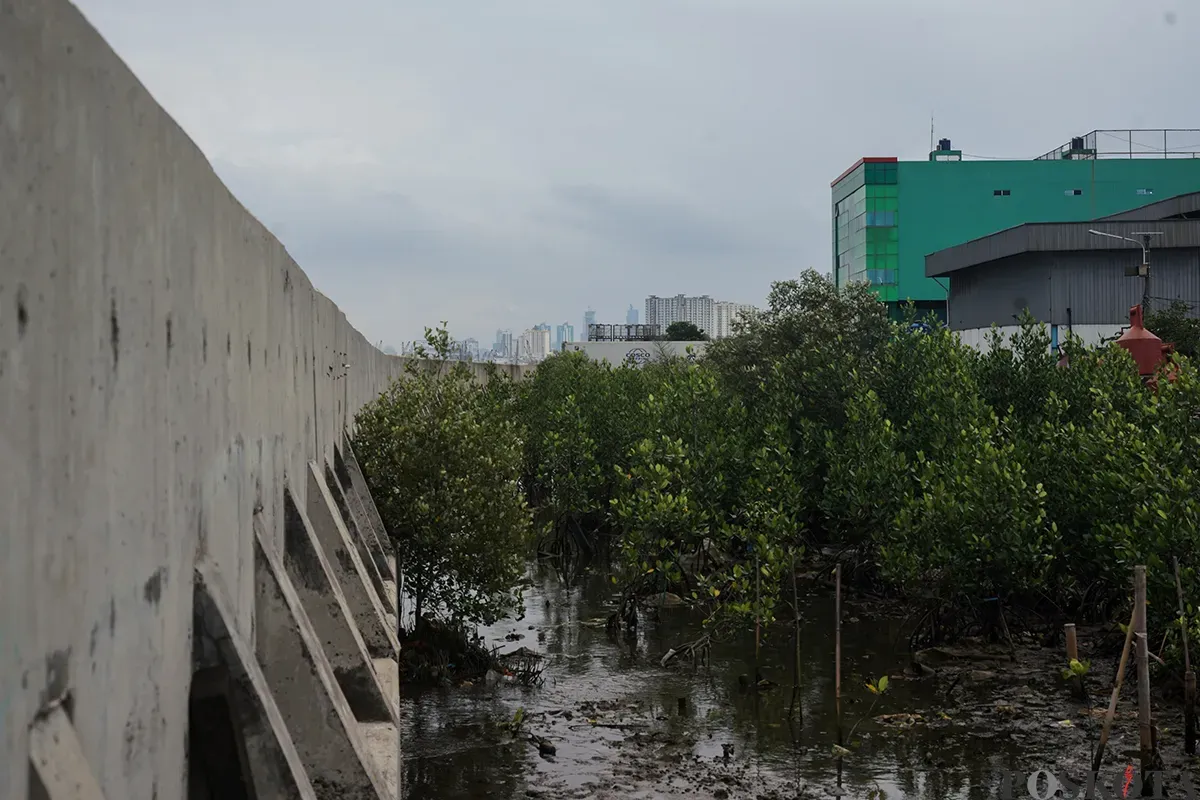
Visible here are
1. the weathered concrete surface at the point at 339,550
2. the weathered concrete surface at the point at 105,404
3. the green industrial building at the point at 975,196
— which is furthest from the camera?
the green industrial building at the point at 975,196

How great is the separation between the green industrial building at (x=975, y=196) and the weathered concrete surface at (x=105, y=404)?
71268 millimetres

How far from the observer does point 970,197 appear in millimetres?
73125

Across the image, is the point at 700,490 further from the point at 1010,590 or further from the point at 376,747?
the point at 376,747

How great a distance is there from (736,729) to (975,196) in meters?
66.7

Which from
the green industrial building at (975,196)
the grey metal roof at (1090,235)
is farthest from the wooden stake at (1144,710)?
the green industrial building at (975,196)

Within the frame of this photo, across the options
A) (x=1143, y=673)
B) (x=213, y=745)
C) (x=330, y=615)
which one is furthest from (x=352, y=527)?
(x=1143, y=673)

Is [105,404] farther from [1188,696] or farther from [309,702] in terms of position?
[1188,696]

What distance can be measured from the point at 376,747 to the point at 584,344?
73.9m

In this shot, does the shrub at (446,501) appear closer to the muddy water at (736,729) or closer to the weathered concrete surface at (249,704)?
the muddy water at (736,729)

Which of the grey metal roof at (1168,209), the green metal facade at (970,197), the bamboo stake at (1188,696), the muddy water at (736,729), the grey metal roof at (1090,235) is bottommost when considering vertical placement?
the muddy water at (736,729)

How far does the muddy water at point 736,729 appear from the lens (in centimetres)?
1069

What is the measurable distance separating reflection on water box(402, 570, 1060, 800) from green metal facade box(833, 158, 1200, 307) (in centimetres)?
5951

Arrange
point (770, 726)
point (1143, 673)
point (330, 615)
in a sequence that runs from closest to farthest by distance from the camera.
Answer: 1. point (330, 615)
2. point (1143, 673)
3. point (770, 726)

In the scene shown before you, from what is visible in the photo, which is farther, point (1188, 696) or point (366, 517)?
point (366, 517)
